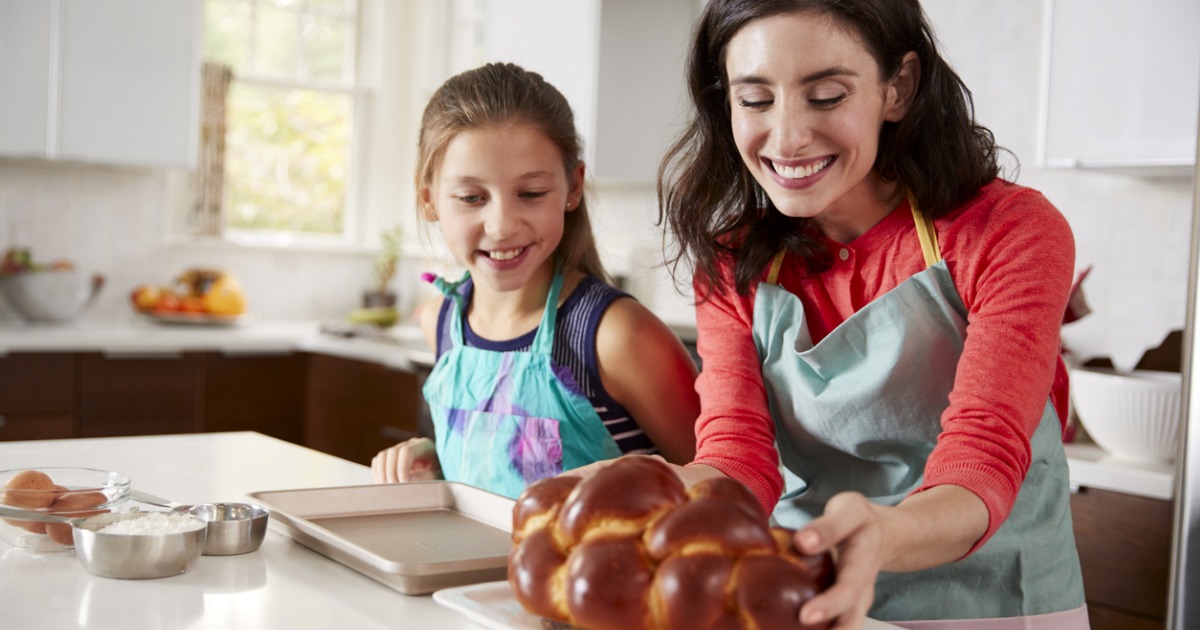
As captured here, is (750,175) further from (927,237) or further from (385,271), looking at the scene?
(385,271)

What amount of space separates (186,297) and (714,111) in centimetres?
321

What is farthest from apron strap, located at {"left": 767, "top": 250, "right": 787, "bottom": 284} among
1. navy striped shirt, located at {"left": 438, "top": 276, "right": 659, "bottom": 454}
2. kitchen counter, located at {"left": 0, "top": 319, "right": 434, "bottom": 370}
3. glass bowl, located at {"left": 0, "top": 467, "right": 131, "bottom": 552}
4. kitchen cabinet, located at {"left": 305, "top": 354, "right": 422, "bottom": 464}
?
kitchen cabinet, located at {"left": 305, "top": 354, "right": 422, "bottom": 464}

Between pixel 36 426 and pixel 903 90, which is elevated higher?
pixel 903 90

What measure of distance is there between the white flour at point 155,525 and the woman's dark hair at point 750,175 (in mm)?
689

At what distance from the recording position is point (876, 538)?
82 centimetres

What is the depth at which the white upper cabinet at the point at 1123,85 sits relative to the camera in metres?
2.42

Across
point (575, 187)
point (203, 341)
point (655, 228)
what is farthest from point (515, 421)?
point (203, 341)

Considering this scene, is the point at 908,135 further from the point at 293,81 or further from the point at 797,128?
the point at 293,81

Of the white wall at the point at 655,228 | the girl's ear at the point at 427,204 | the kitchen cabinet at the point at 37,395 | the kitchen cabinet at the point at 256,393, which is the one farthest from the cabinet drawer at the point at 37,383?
the girl's ear at the point at 427,204

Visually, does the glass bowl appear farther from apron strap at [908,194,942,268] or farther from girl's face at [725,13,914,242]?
apron strap at [908,194,942,268]

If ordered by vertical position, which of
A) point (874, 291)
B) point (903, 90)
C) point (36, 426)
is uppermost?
point (903, 90)

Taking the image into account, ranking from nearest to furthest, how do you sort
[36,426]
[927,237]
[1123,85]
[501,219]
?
[927,237] < [501,219] < [1123,85] < [36,426]

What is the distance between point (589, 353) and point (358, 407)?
94.8 inches

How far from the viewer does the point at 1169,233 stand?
2.76 metres
